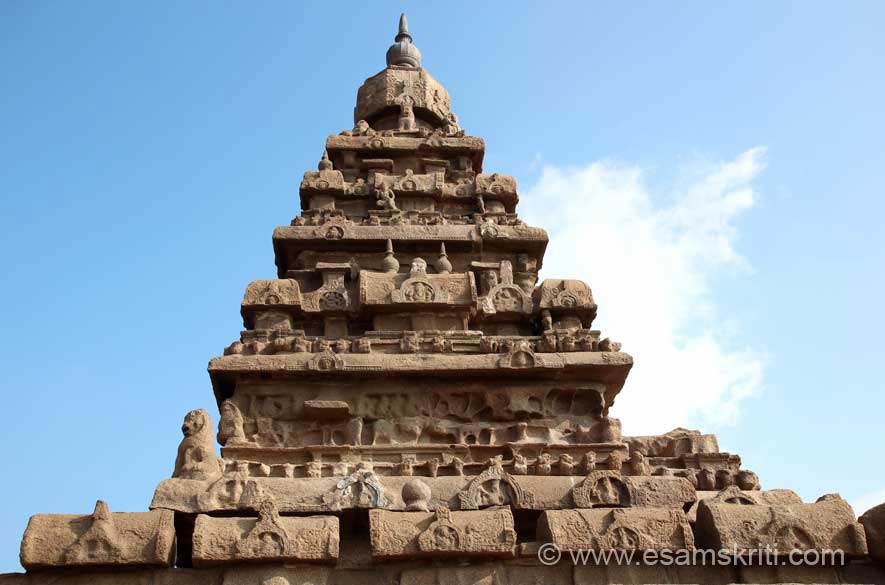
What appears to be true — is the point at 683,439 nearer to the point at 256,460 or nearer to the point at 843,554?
the point at 843,554

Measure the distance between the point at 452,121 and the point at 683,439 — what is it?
29.2 feet

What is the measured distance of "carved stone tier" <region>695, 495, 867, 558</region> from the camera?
8219 mm

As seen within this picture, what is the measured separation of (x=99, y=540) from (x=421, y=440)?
14.6 ft

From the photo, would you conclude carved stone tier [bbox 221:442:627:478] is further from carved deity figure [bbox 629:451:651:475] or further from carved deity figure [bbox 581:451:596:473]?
carved deity figure [bbox 629:451:651:475]

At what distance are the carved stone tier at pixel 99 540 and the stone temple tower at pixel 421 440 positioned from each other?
0.7 inches

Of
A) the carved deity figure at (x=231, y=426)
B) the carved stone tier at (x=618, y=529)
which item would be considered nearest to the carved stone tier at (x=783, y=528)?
the carved stone tier at (x=618, y=529)

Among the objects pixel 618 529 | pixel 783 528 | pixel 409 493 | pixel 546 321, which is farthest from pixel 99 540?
pixel 546 321

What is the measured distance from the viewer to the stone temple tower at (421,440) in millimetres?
8039

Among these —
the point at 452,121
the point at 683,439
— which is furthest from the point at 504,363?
the point at 452,121

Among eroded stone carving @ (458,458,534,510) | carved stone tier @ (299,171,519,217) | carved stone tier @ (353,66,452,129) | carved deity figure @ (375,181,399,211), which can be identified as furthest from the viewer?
carved stone tier @ (353,66,452,129)

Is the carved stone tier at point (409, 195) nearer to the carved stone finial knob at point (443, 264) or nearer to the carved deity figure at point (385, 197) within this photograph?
the carved deity figure at point (385, 197)

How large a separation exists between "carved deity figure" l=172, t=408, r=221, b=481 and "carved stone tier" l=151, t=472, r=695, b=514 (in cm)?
50

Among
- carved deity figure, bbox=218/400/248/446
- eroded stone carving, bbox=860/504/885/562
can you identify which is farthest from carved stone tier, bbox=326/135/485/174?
eroded stone carving, bbox=860/504/885/562

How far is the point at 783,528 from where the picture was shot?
8289 millimetres
